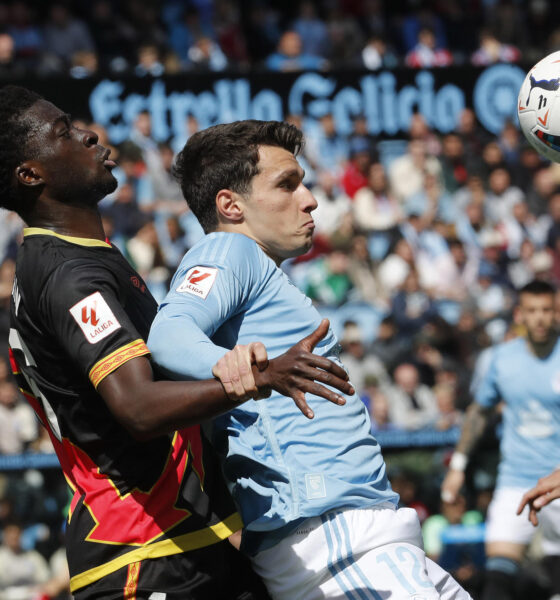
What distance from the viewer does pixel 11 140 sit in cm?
310

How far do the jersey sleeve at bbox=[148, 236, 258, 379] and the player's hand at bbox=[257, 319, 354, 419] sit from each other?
190mm

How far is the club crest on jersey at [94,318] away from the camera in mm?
2725

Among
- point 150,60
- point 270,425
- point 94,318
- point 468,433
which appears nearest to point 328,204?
point 150,60

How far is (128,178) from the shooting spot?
38.8 feet

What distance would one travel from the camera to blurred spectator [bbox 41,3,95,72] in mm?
13469

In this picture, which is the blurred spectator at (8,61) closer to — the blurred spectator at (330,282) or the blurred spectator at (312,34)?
the blurred spectator at (312,34)

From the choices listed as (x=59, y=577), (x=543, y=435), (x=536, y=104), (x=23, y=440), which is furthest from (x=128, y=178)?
(x=536, y=104)

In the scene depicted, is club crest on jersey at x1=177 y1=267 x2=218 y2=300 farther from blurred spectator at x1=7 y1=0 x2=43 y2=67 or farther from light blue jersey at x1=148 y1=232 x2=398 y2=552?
blurred spectator at x1=7 y1=0 x2=43 y2=67

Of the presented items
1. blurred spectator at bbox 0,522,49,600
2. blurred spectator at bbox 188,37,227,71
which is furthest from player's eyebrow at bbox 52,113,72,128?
blurred spectator at bbox 188,37,227,71

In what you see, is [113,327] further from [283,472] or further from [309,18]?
[309,18]

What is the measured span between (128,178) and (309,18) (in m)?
4.41

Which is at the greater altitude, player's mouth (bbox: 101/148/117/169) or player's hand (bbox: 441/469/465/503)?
player's mouth (bbox: 101/148/117/169)

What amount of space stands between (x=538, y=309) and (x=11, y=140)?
4.81 metres

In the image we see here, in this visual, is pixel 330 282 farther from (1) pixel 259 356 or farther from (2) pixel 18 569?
(1) pixel 259 356
